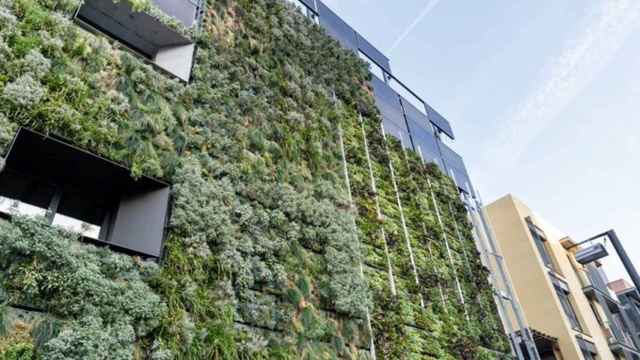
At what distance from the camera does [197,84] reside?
669 cm

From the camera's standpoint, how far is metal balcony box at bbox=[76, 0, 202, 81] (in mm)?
6801

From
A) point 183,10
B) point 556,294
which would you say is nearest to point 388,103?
point 183,10

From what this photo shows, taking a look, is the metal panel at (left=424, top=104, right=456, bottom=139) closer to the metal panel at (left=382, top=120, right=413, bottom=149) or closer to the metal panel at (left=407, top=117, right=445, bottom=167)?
the metal panel at (left=407, top=117, right=445, bottom=167)

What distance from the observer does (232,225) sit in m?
5.64

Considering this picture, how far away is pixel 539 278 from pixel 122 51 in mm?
17233

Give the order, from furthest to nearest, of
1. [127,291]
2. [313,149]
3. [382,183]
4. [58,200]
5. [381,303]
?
1. [382,183]
2. [313,149]
3. [381,303]
4. [58,200]
5. [127,291]

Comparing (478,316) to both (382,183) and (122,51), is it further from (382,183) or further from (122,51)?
(122,51)

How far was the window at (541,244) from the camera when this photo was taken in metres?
→ 18.7

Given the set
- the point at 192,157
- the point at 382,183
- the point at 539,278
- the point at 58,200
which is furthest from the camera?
the point at 539,278

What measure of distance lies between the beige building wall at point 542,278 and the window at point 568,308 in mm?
196

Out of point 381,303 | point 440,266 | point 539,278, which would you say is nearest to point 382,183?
point 440,266

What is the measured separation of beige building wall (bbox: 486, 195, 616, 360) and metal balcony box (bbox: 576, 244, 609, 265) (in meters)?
6.68

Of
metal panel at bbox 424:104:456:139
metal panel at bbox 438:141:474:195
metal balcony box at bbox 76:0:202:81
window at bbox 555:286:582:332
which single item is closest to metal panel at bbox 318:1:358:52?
metal panel at bbox 424:104:456:139

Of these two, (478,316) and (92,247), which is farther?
(478,316)
